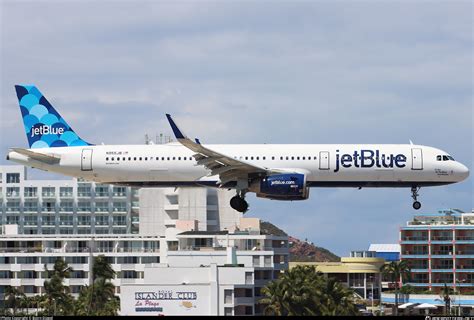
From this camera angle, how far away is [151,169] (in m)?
87.3

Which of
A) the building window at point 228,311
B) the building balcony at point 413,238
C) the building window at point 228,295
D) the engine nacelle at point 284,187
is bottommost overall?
the building window at point 228,311

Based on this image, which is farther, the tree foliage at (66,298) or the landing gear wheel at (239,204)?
the tree foliage at (66,298)

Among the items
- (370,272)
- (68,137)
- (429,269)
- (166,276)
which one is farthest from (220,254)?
(68,137)

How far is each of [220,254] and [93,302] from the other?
56.1ft

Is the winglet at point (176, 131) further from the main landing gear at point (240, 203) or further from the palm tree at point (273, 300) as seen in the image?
the palm tree at point (273, 300)

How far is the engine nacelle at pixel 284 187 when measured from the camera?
8494 cm

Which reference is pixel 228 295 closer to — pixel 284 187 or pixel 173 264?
pixel 173 264

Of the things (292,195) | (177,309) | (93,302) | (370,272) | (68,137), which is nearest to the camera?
(292,195)

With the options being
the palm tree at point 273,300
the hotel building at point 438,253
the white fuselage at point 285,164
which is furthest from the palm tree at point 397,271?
the white fuselage at point 285,164

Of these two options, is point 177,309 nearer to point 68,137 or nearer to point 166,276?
point 166,276

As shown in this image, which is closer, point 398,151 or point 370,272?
point 398,151

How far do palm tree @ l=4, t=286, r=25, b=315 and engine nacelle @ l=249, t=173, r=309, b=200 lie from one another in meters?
72.4

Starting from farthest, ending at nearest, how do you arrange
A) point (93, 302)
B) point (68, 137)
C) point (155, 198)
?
point (155, 198) < point (93, 302) < point (68, 137)

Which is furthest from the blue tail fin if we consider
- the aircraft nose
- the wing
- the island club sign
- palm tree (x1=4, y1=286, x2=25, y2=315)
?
palm tree (x1=4, y1=286, x2=25, y2=315)
